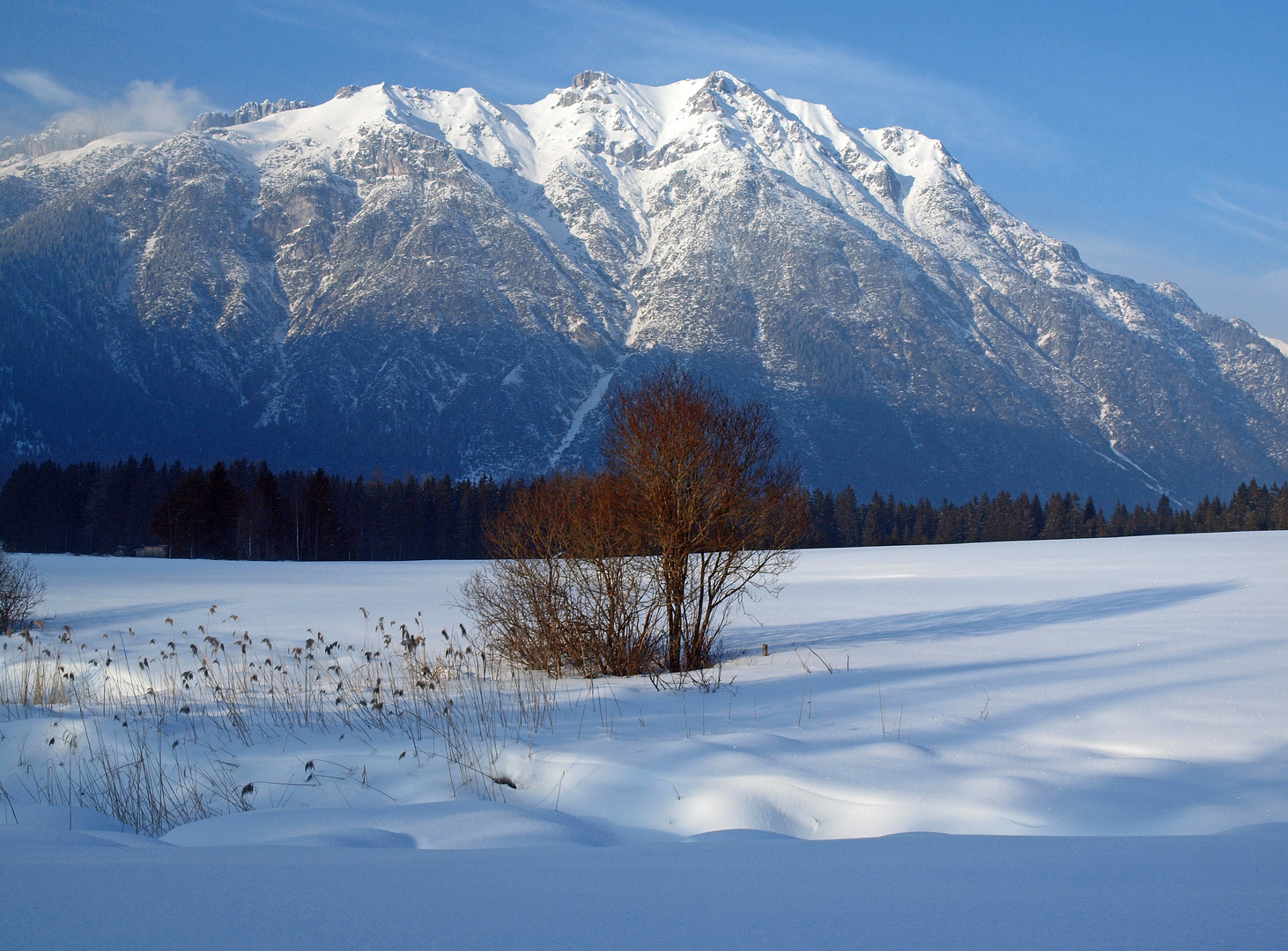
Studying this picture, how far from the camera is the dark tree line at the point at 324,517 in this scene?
231ft

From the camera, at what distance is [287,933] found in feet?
7.25

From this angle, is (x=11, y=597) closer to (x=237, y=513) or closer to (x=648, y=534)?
(x=648, y=534)

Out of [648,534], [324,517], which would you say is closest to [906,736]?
[648,534]

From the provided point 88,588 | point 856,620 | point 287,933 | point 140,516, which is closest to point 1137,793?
point 287,933

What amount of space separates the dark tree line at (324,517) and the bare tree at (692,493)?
50348mm

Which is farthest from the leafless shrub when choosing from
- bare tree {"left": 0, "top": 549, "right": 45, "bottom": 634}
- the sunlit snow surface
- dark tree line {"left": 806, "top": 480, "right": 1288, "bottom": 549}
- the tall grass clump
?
dark tree line {"left": 806, "top": 480, "right": 1288, "bottom": 549}

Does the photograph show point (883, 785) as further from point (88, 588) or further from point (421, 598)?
point (88, 588)

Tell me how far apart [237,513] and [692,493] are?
6967 cm

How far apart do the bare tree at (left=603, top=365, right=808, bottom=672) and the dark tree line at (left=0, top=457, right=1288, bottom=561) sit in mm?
50348

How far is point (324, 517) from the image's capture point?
77.8 m

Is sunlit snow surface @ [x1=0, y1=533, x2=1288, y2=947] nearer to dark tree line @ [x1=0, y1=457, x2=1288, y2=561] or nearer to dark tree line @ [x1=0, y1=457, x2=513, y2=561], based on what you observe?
dark tree line @ [x1=0, y1=457, x2=1288, y2=561]

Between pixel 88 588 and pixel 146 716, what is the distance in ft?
87.0

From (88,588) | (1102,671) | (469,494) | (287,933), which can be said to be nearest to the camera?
(287,933)

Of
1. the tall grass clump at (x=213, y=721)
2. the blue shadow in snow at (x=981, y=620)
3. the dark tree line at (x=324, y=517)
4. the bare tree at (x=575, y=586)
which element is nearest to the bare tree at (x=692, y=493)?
the bare tree at (x=575, y=586)
